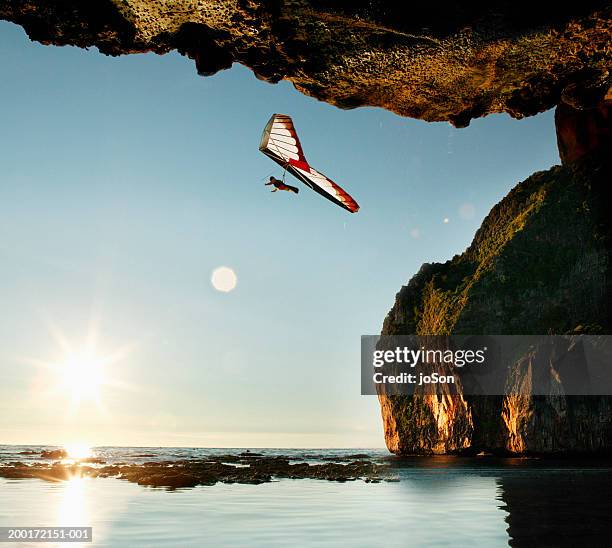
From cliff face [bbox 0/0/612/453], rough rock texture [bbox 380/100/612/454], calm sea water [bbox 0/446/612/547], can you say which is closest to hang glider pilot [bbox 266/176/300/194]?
cliff face [bbox 0/0/612/453]

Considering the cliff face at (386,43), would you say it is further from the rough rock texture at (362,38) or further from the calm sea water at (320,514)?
the calm sea water at (320,514)

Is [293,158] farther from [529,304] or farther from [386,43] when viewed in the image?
[529,304]

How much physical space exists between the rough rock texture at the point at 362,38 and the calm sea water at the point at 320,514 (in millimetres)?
7963

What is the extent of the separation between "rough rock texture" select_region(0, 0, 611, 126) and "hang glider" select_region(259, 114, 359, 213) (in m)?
1.11

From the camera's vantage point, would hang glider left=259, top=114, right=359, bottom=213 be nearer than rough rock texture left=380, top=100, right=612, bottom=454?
Yes

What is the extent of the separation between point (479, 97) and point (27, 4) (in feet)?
13.5

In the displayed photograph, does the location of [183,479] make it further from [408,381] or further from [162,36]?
[408,381]

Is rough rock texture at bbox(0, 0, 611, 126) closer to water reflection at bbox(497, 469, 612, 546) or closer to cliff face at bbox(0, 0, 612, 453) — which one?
cliff face at bbox(0, 0, 612, 453)

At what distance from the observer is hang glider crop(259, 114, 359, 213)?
250 inches

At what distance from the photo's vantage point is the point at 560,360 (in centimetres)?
5709

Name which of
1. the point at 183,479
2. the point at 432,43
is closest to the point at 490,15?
the point at 432,43

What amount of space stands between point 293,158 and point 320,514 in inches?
423

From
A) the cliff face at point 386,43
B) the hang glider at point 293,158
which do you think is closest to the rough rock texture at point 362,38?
the cliff face at point 386,43

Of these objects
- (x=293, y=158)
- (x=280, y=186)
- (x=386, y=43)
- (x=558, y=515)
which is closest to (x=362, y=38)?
(x=386, y=43)
